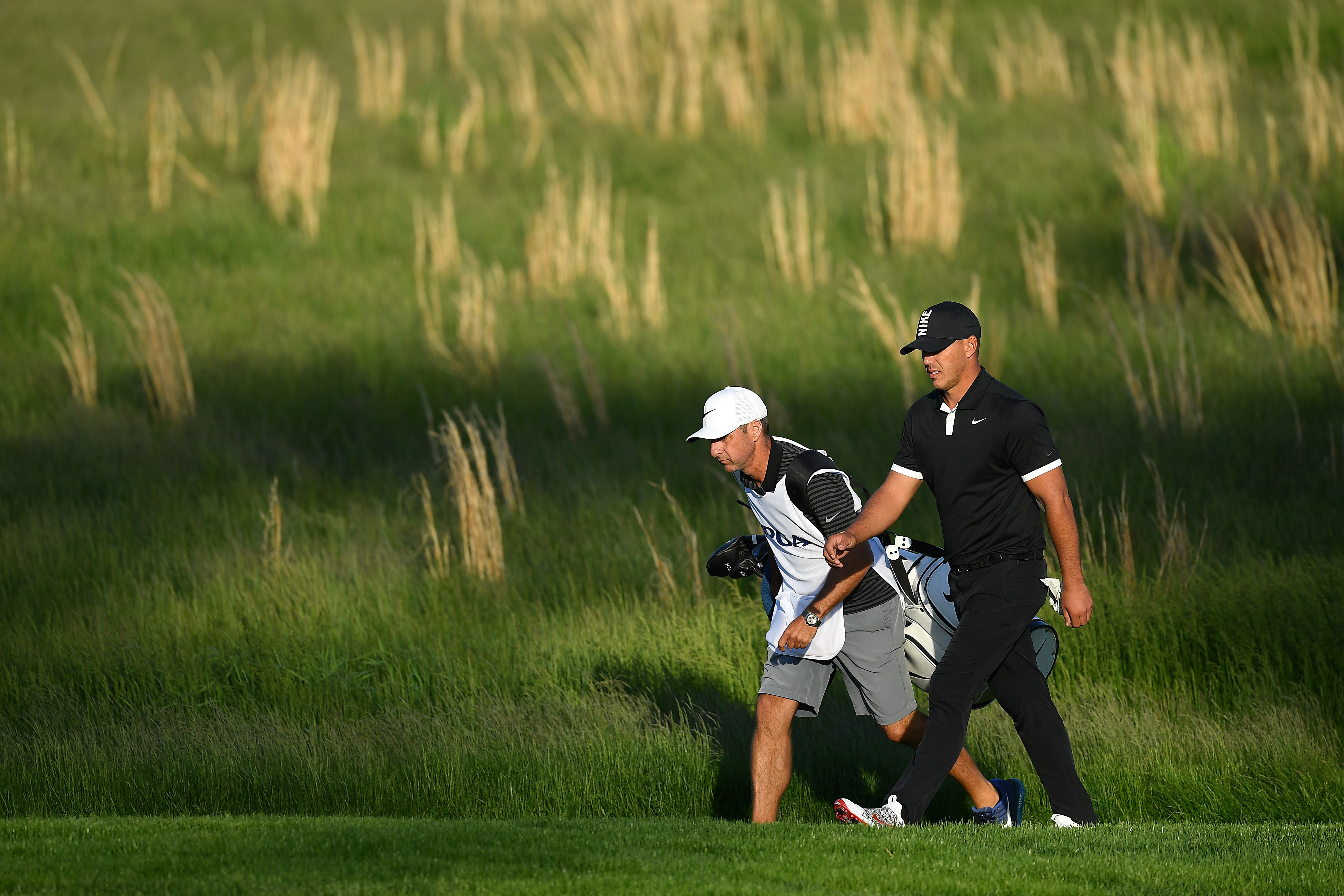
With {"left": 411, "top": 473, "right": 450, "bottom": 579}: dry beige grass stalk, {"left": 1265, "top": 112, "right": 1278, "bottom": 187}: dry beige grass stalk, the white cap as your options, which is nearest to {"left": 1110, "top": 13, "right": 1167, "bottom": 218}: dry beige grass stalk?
{"left": 1265, "top": 112, "right": 1278, "bottom": 187}: dry beige grass stalk

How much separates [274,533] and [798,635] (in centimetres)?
578

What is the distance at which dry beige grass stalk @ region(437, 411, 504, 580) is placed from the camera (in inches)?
374

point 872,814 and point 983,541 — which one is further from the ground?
point 983,541

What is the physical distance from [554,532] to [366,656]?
2.06 metres

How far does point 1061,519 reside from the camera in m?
5.59

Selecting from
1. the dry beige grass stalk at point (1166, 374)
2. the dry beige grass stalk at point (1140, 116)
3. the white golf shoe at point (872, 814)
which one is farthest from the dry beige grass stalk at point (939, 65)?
the white golf shoe at point (872, 814)

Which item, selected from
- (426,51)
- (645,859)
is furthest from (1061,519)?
(426,51)

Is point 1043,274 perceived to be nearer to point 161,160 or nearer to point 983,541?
point 983,541

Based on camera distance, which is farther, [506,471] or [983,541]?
[506,471]

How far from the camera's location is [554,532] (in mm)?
10461

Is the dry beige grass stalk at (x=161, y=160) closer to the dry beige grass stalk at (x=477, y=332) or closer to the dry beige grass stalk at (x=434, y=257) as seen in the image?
the dry beige grass stalk at (x=434, y=257)

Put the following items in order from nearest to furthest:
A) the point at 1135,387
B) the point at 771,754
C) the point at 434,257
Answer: the point at 771,754, the point at 1135,387, the point at 434,257

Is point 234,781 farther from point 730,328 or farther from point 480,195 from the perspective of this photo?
point 480,195

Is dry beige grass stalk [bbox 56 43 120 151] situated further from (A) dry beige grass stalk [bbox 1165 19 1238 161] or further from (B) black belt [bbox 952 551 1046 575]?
(B) black belt [bbox 952 551 1046 575]
